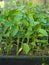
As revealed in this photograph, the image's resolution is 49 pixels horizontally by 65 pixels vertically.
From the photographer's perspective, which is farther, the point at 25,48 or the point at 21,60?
the point at 25,48

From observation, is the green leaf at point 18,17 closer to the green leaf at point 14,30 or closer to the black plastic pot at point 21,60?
the green leaf at point 14,30

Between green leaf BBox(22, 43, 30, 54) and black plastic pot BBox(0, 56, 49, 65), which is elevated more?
green leaf BBox(22, 43, 30, 54)

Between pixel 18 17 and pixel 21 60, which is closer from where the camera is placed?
pixel 21 60

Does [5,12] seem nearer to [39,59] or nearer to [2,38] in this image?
[2,38]

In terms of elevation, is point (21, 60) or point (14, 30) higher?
point (14, 30)

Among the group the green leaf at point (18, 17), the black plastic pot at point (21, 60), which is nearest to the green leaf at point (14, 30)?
the green leaf at point (18, 17)

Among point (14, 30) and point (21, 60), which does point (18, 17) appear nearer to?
point (14, 30)

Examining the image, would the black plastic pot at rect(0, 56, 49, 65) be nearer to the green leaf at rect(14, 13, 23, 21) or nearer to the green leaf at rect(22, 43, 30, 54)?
the green leaf at rect(22, 43, 30, 54)

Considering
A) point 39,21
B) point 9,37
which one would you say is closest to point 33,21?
point 39,21

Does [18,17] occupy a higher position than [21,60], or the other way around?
[18,17]

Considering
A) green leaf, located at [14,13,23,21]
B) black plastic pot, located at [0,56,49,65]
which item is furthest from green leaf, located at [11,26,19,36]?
black plastic pot, located at [0,56,49,65]

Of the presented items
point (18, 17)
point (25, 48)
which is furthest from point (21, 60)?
point (18, 17)

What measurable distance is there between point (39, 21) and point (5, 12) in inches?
9.4

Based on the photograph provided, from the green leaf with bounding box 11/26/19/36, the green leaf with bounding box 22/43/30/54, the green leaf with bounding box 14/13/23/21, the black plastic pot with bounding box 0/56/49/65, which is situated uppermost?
the green leaf with bounding box 14/13/23/21
